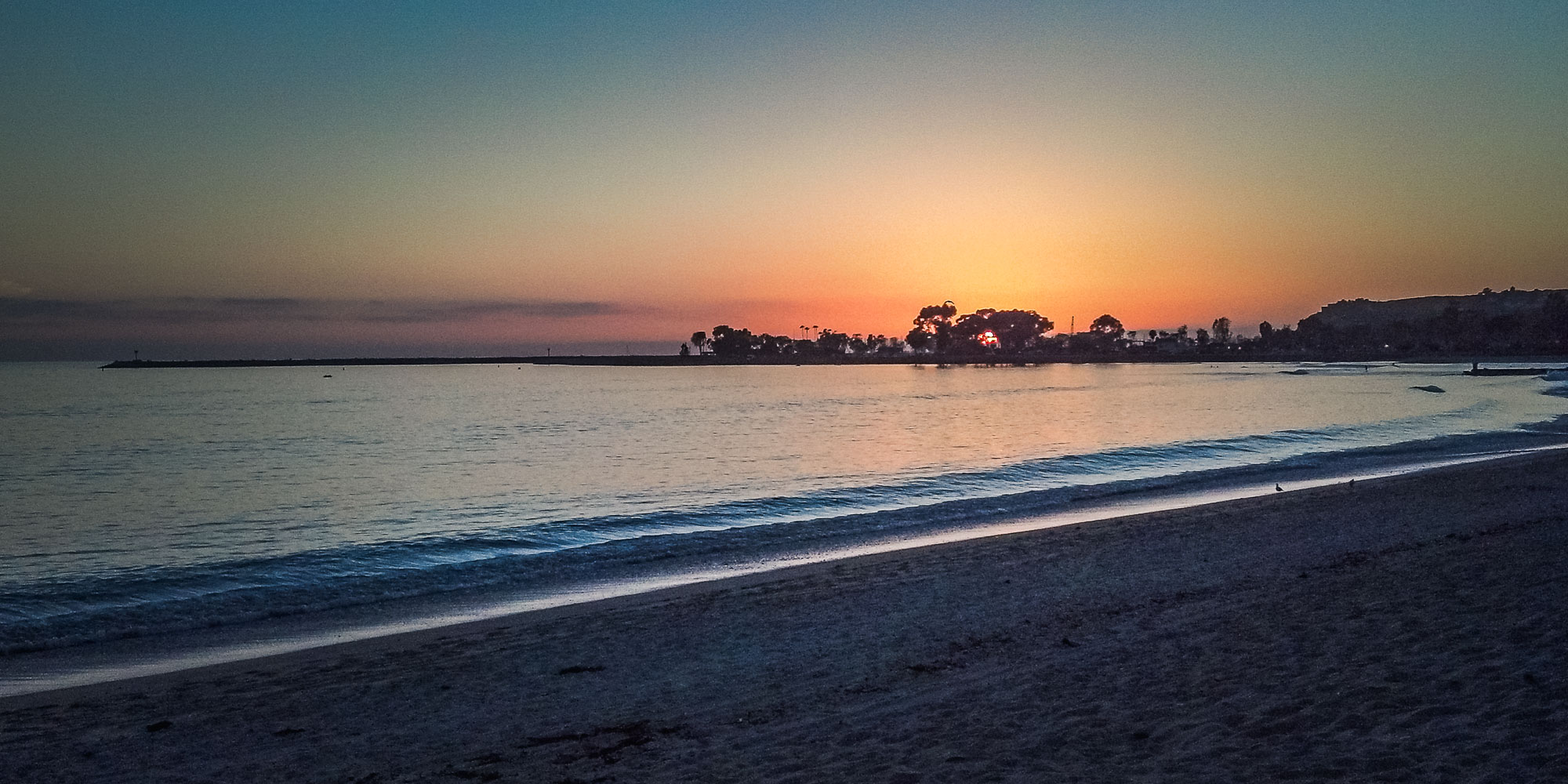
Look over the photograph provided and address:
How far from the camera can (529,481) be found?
2712 centimetres

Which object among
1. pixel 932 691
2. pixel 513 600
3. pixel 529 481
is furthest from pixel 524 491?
pixel 932 691

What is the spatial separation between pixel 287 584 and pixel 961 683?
35.9ft

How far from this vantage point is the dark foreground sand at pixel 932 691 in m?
5.57

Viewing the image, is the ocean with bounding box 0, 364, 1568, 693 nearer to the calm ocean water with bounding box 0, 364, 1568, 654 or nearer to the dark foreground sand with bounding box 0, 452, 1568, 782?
the calm ocean water with bounding box 0, 364, 1568, 654

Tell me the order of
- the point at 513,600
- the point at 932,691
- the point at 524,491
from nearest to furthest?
the point at 932,691
the point at 513,600
the point at 524,491

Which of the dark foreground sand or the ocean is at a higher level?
the dark foreground sand

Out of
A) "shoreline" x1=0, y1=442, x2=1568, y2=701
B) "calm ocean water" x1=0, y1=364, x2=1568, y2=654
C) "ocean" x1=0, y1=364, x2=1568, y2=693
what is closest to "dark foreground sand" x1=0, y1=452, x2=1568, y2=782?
"shoreline" x1=0, y1=442, x2=1568, y2=701

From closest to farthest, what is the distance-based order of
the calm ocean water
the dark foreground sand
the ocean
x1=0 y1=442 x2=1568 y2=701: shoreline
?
1. the dark foreground sand
2. x1=0 y1=442 x2=1568 y2=701: shoreline
3. the ocean
4. the calm ocean water

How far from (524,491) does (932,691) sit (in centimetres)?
1965

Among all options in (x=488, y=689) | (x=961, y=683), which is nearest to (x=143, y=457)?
(x=488, y=689)

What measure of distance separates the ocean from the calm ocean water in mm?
106

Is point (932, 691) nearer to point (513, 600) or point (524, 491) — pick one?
point (513, 600)

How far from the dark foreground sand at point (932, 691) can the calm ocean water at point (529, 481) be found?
174 inches

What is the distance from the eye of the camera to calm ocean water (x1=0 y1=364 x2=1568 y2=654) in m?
14.3
